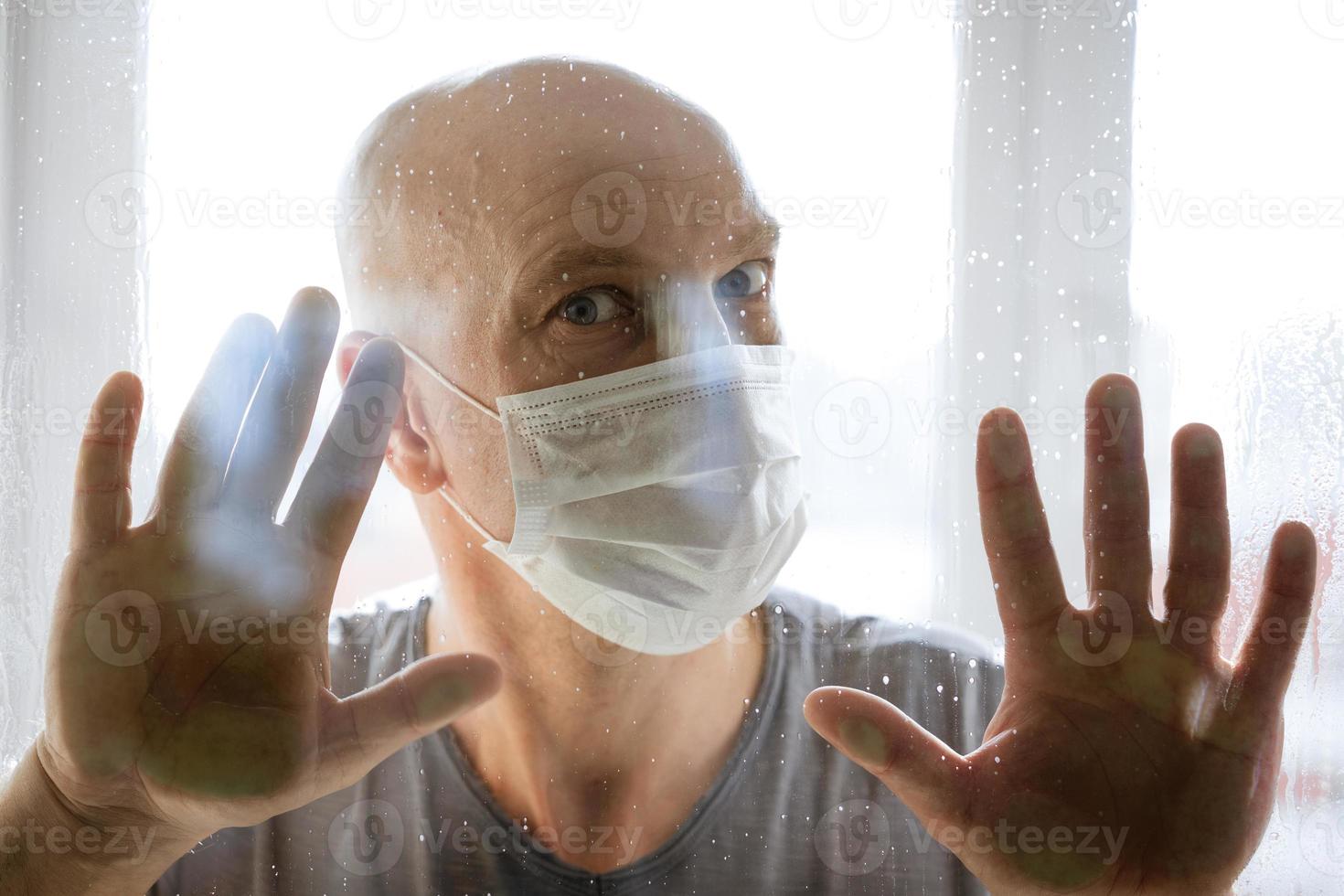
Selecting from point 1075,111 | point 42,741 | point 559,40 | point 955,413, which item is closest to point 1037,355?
point 955,413

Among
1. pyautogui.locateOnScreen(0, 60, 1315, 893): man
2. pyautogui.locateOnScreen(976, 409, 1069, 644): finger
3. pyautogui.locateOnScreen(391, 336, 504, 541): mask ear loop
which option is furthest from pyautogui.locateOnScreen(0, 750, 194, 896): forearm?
pyautogui.locateOnScreen(976, 409, 1069, 644): finger

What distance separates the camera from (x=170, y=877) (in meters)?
0.63

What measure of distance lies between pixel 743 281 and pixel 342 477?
28cm

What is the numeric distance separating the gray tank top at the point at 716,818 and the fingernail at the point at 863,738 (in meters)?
0.19

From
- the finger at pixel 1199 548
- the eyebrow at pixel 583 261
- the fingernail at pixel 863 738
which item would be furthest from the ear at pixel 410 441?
the finger at pixel 1199 548

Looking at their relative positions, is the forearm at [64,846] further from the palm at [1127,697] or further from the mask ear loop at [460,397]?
the palm at [1127,697]

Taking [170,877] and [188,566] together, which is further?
[170,877]

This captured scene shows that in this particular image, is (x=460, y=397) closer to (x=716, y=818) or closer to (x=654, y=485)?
(x=654, y=485)

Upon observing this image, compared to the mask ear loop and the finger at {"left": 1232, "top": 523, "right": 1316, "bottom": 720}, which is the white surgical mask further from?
the finger at {"left": 1232, "top": 523, "right": 1316, "bottom": 720}

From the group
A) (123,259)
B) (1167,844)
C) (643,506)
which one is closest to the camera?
(1167,844)

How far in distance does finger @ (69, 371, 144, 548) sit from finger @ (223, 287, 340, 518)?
2.3 inches

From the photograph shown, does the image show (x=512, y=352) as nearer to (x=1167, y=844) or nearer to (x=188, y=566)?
(x=188, y=566)

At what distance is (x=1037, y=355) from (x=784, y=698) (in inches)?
11.8

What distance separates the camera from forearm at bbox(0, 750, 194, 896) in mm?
511
